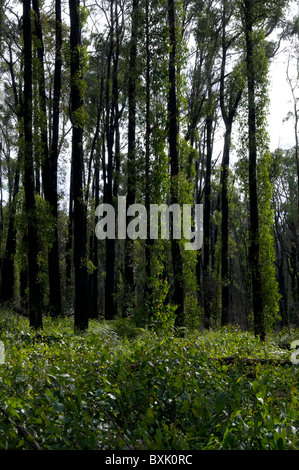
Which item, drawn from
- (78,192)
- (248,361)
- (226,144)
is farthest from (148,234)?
(226,144)

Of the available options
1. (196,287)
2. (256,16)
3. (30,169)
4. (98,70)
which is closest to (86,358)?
(30,169)

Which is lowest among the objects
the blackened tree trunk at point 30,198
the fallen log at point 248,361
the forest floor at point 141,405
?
the fallen log at point 248,361

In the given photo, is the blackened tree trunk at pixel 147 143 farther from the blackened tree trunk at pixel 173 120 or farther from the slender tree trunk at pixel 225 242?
the slender tree trunk at pixel 225 242

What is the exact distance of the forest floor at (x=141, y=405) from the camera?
327 cm

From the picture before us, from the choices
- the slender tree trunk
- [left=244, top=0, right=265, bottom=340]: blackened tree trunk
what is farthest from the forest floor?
the slender tree trunk

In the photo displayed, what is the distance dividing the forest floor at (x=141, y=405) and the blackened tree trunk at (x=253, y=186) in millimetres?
8691

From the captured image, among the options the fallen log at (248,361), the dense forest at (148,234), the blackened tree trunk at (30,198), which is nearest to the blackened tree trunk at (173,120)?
the dense forest at (148,234)

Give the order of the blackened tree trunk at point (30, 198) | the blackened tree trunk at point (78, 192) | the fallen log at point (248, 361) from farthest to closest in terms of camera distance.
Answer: the blackened tree trunk at point (78, 192), the blackened tree trunk at point (30, 198), the fallen log at point (248, 361)

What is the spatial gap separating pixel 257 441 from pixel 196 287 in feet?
47.1

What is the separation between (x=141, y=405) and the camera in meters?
4.27

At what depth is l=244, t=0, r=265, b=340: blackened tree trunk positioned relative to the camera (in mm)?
14930

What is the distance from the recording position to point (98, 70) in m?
23.8

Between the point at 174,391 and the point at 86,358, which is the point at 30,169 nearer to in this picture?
the point at 86,358

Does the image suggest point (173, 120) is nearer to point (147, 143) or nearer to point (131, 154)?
point (147, 143)
